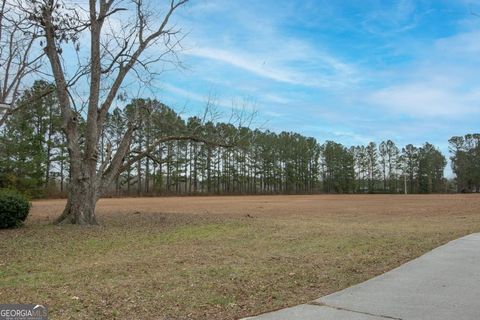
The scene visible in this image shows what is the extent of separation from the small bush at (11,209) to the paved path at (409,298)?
1266 centimetres

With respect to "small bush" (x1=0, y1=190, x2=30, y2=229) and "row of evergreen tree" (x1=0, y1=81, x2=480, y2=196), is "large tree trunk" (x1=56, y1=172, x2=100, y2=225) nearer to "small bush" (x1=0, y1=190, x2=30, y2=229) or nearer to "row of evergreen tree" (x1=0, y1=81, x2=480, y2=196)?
"small bush" (x1=0, y1=190, x2=30, y2=229)

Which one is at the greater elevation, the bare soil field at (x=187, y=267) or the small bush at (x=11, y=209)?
the small bush at (x=11, y=209)

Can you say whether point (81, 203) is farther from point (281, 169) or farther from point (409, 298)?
point (281, 169)

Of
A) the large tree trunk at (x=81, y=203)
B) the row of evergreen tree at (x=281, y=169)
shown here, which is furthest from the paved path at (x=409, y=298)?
the row of evergreen tree at (x=281, y=169)

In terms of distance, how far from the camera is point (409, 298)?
6059mm

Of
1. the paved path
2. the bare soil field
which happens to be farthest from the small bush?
the paved path

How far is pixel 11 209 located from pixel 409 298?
13.6 metres

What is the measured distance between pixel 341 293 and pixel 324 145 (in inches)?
4700

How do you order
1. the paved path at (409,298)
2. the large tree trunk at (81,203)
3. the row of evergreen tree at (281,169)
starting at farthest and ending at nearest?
the row of evergreen tree at (281,169)
the large tree trunk at (81,203)
the paved path at (409,298)

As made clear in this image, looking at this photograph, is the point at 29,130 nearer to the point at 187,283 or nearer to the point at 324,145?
the point at 187,283

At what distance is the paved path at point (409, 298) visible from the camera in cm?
533

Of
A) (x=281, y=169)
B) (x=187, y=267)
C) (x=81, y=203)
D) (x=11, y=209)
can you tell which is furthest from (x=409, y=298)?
(x=281, y=169)

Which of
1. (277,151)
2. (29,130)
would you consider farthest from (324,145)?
(29,130)

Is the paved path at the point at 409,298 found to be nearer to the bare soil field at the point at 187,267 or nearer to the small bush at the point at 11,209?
the bare soil field at the point at 187,267
